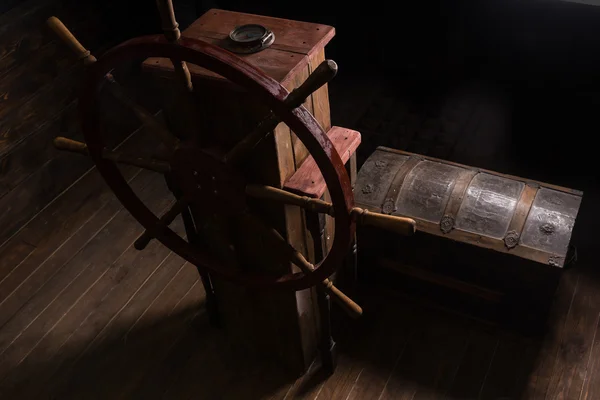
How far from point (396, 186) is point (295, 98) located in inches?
45.4

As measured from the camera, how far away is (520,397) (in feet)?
7.52

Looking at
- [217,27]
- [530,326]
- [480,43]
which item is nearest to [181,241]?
[217,27]

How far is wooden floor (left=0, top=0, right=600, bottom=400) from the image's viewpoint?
2387 mm

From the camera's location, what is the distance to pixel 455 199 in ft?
7.68

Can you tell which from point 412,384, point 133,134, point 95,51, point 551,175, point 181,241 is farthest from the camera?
point 133,134

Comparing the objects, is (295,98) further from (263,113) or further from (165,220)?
(165,220)

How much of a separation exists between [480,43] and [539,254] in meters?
1.03

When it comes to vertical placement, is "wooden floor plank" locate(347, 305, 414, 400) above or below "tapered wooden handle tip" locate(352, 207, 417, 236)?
below

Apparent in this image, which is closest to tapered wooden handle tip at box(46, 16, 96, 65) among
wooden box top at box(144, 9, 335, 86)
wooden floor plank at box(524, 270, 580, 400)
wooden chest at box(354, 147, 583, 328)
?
wooden box top at box(144, 9, 335, 86)

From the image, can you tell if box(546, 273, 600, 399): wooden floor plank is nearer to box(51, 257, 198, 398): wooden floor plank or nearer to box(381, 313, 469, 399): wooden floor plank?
box(381, 313, 469, 399): wooden floor plank

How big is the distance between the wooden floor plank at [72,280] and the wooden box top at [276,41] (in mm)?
1448

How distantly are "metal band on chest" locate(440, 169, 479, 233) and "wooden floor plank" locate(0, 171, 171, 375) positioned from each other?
4.93 feet

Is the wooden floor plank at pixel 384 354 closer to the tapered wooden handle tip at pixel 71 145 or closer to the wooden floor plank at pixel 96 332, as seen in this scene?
the wooden floor plank at pixel 96 332

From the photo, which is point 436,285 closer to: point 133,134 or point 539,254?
point 539,254
